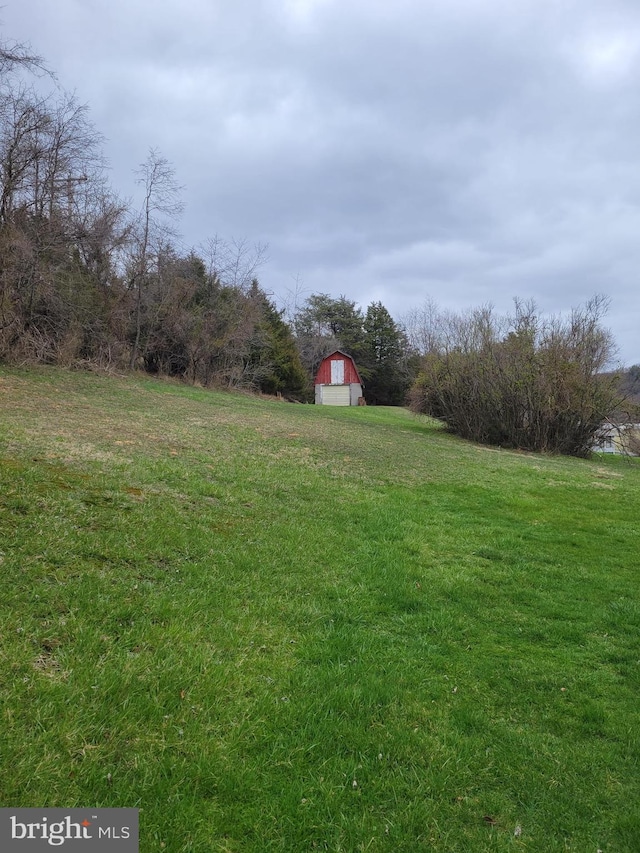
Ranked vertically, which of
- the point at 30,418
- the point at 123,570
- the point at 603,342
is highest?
the point at 603,342

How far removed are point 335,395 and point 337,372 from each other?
208 centimetres

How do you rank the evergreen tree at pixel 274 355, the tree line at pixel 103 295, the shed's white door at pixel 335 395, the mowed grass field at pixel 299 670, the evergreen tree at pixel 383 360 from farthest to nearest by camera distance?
the evergreen tree at pixel 383 360
the shed's white door at pixel 335 395
the evergreen tree at pixel 274 355
the tree line at pixel 103 295
the mowed grass field at pixel 299 670

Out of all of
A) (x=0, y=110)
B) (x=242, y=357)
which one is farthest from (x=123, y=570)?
(x=242, y=357)

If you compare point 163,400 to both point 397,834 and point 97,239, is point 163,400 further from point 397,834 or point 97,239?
point 397,834

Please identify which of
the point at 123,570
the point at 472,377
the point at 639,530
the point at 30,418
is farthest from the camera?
the point at 472,377

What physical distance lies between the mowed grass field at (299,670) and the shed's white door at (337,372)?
36.7 metres

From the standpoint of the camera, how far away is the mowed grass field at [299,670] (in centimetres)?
188

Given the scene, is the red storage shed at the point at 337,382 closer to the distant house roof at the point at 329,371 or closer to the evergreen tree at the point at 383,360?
the distant house roof at the point at 329,371

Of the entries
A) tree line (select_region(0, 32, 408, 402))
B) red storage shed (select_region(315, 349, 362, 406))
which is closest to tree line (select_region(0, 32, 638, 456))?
tree line (select_region(0, 32, 408, 402))

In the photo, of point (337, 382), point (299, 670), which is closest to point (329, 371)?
point (337, 382)

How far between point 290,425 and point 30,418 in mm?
8249

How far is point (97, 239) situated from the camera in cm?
1970

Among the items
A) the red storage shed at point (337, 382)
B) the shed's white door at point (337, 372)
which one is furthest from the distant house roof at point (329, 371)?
the shed's white door at point (337, 372)

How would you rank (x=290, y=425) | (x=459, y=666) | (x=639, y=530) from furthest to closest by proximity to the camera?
(x=290, y=425) < (x=639, y=530) < (x=459, y=666)
